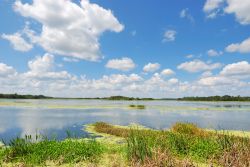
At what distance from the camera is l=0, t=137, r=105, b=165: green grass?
9289mm

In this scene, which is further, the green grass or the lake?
the lake

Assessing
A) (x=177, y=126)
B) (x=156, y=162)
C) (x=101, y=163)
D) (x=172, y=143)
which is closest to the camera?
(x=156, y=162)

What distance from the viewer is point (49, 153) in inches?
386

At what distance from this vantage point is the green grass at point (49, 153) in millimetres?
9289

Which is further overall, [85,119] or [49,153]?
[85,119]

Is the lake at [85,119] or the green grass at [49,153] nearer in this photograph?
the green grass at [49,153]

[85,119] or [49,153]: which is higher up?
[49,153]

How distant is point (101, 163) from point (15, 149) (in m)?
3.35

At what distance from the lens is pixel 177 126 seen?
61.5ft

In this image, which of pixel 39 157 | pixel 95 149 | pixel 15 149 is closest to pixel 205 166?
pixel 95 149

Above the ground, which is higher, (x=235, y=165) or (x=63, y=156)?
(x=235, y=165)

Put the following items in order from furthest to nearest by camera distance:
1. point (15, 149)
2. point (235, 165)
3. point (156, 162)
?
point (15, 149) → point (156, 162) → point (235, 165)

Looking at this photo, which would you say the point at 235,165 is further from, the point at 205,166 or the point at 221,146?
Answer: the point at 221,146

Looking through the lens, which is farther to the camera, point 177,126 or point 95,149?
point 177,126
